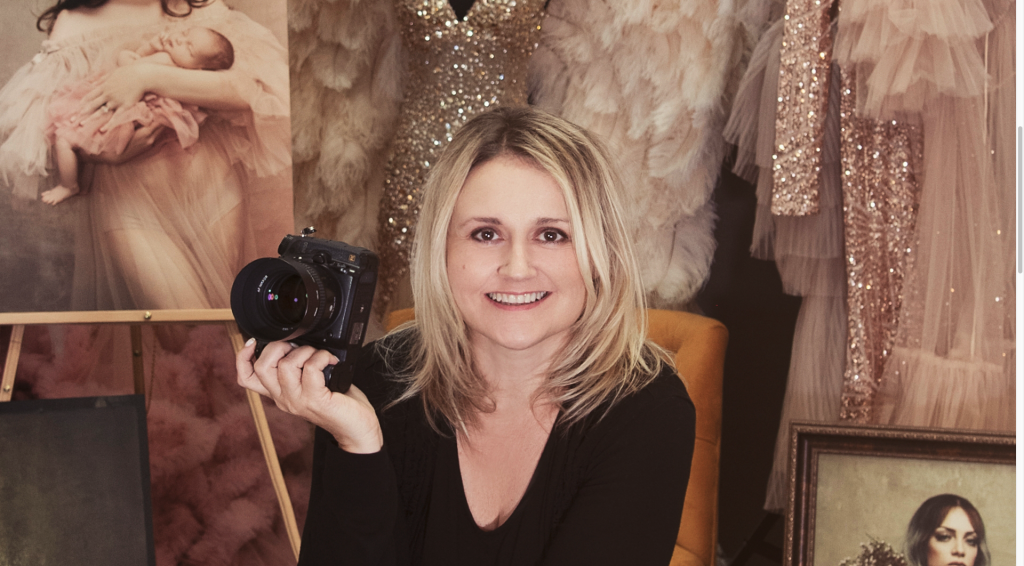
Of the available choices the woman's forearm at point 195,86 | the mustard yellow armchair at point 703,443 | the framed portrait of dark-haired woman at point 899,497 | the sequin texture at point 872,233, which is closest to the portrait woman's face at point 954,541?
the framed portrait of dark-haired woman at point 899,497

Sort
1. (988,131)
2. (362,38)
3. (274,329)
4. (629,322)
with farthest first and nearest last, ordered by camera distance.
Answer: (362,38) < (988,131) < (629,322) < (274,329)

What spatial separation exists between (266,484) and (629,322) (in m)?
1.10

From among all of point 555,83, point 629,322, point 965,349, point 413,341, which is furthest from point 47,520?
point 965,349

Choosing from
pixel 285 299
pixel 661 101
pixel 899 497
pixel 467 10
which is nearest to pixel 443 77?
pixel 467 10

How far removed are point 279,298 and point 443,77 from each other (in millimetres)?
976

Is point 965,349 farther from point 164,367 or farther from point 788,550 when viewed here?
point 164,367

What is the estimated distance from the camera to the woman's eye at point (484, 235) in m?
1.06

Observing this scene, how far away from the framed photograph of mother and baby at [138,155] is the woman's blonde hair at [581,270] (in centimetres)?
51

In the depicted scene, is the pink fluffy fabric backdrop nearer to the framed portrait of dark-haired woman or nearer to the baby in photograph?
the baby in photograph

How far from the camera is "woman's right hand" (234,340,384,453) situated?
2.91ft

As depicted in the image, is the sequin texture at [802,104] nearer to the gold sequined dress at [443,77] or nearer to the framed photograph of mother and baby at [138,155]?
the gold sequined dress at [443,77]

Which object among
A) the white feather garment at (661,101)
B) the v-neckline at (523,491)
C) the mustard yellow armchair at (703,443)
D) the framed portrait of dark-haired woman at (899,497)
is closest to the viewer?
the v-neckline at (523,491)

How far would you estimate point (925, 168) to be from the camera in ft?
4.38

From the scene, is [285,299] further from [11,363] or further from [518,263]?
[11,363]
